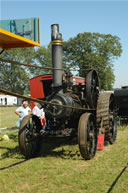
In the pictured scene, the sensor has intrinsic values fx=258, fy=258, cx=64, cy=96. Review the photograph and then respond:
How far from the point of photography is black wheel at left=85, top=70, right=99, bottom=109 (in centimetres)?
602

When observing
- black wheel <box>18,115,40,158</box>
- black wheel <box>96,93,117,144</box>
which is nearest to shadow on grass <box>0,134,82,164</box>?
black wheel <box>18,115,40,158</box>

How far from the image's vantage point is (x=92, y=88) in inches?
251

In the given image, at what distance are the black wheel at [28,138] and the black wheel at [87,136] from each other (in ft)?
3.77

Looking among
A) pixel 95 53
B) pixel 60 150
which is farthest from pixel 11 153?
pixel 95 53

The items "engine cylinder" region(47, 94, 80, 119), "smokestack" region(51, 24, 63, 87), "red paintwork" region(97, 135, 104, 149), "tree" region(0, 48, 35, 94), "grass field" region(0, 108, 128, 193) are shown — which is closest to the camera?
"grass field" region(0, 108, 128, 193)

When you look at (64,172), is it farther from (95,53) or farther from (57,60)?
(95,53)

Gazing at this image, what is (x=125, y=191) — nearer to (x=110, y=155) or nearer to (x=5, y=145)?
(x=110, y=155)

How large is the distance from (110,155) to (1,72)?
4985 cm

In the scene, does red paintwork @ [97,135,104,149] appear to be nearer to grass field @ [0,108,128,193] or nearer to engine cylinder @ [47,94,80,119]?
grass field @ [0,108,128,193]

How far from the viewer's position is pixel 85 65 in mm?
39375

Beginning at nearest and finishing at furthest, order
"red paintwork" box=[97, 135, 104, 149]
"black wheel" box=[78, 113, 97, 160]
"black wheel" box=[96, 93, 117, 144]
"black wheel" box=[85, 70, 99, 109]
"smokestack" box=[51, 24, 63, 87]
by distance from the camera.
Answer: "black wheel" box=[78, 113, 97, 160] < "smokestack" box=[51, 24, 63, 87] < "black wheel" box=[85, 70, 99, 109] < "red paintwork" box=[97, 135, 104, 149] < "black wheel" box=[96, 93, 117, 144]

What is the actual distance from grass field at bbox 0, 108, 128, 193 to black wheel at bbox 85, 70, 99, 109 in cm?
123

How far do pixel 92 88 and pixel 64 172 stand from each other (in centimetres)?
241

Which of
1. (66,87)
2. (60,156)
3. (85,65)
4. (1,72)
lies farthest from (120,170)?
(1,72)
